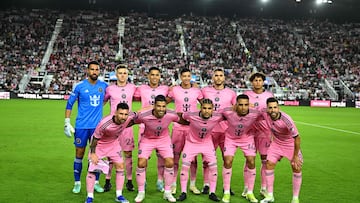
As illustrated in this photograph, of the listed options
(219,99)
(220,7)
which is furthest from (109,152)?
(220,7)

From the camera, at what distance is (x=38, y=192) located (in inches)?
284

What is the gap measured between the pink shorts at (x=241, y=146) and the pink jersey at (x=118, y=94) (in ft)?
6.75

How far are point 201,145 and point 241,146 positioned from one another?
0.71 metres

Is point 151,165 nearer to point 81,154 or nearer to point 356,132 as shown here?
point 81,154

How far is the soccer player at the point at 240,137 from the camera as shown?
6.96 metres

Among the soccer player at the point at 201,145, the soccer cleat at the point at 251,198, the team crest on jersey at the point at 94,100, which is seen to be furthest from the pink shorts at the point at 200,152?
the team crest on jersey at the point at 94,100

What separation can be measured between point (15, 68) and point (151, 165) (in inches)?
1320

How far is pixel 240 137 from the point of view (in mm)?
7215

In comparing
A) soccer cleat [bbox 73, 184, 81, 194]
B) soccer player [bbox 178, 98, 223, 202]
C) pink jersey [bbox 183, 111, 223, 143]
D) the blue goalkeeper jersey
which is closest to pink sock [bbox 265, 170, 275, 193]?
soccer player [bbox 178, 98, 223, 202]

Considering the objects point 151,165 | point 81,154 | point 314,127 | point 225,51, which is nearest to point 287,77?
point 225,51

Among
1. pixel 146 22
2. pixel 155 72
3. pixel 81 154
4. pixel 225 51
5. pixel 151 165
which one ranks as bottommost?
pixel 151 165

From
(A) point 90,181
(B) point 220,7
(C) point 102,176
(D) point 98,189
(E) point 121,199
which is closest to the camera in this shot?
(A) point 90,181

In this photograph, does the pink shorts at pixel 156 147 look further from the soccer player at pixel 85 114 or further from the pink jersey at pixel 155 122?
the soccer player at pixel 85 114

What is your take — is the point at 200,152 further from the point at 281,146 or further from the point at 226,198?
the point at 281,146
